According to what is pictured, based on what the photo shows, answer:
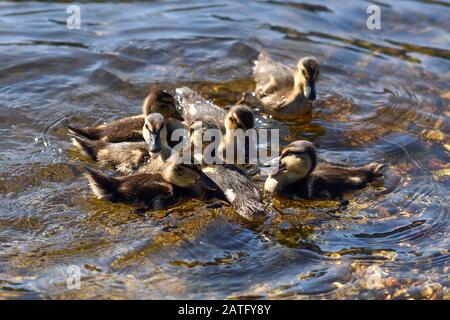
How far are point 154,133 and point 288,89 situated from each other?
2.01m

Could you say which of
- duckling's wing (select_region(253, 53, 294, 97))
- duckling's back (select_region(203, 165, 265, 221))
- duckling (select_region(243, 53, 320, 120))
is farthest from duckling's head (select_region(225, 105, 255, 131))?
duckling's wing (select_region(253, 53, 294, 97))

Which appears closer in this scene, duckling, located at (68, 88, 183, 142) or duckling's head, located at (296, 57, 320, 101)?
duckling, located at (68, 88, 183, 142)

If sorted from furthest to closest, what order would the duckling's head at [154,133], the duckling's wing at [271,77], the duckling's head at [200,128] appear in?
1. the duckling's wing at [271,77]
2. the duckling's head at [200,128]
3. the duckling's head at [154,133]

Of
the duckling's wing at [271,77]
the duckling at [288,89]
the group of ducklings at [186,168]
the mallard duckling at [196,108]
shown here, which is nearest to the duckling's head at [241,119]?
the group of ducklings at [186,168]

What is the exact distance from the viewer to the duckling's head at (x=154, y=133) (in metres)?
6.21

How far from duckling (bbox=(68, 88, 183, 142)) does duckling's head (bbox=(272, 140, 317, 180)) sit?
4.38 feet

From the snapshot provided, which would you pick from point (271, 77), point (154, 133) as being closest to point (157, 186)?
point (154, 133)

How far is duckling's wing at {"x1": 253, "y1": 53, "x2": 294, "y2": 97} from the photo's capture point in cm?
787

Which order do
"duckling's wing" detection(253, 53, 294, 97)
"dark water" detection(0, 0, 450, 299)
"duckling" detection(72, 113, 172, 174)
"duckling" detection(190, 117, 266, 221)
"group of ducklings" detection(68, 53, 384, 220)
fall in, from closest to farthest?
"dark water" detection(0, 0, 450, 299) < "duckling" detection(190, 117, 266, 221) < "group of ducklings" detection(68, 53, 384, 220) < "duckling" detection(72, 113, 172, 174) < "duckling's wing" detection(253, 53, 294, 97)

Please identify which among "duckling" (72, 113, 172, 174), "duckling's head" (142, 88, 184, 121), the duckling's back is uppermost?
"duckling's head" (142, 88, 184, 121)

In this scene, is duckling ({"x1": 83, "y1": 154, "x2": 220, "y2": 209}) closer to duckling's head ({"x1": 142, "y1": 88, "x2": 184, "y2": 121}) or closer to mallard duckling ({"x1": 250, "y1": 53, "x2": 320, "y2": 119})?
duckling's head ({"x1": 142, "y1": 88, "x2": 184, "y2": 121})

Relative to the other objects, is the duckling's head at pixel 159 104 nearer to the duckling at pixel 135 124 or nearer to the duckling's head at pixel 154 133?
the duckling at pixel 135 124

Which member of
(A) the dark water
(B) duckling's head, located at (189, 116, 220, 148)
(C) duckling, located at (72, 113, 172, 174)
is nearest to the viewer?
(A) the dark water
